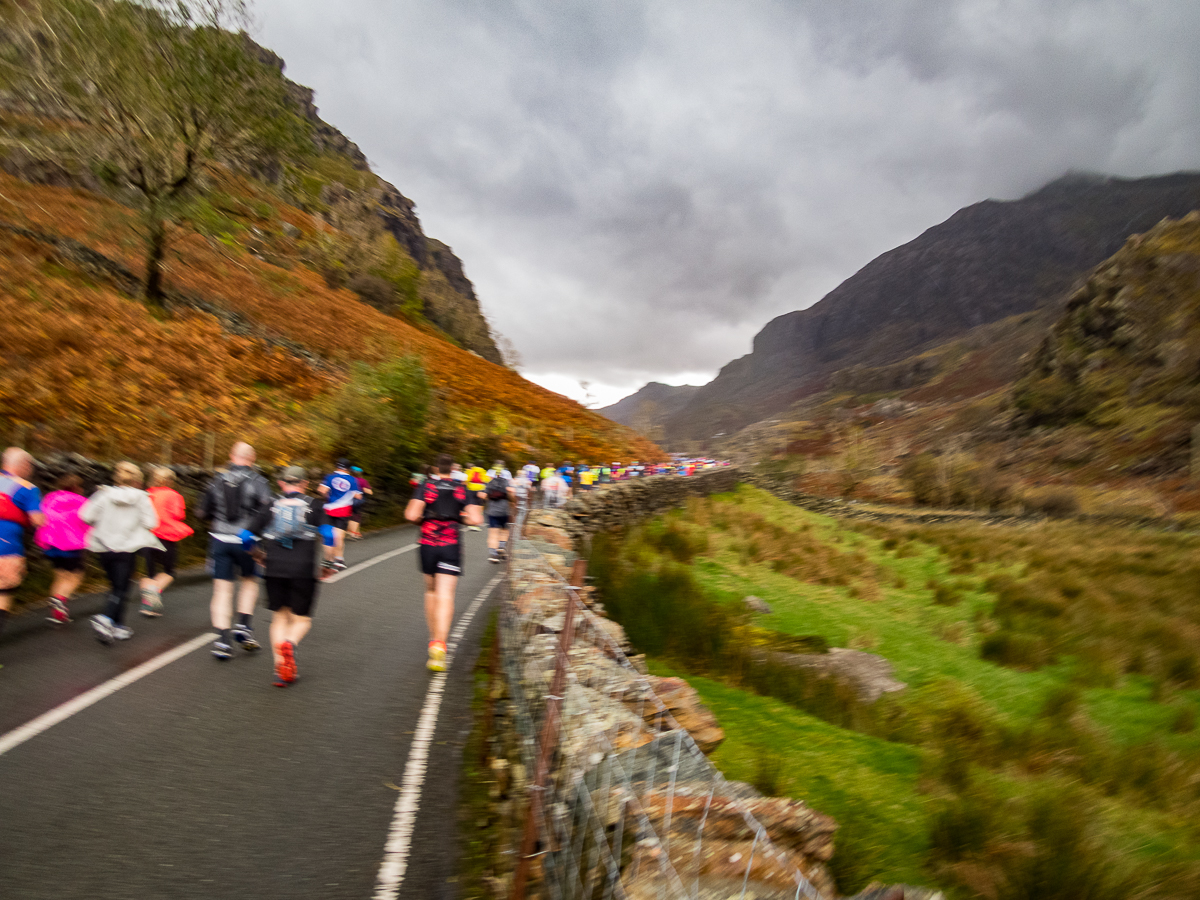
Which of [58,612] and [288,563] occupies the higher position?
[288,563]

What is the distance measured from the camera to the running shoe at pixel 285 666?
534 cm

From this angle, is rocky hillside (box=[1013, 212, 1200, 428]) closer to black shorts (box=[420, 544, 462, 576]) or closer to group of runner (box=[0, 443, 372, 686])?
black shorts (box=[420, 544, 462, 576])

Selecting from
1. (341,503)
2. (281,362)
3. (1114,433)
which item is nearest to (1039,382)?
(1114,433)

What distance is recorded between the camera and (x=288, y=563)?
5297 mm

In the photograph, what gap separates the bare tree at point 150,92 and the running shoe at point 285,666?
21029 millimetres

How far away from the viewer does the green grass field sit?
432 cm

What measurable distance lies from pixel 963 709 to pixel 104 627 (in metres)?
9.39

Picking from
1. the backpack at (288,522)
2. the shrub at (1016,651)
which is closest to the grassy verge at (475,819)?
the backpack at (288,522)

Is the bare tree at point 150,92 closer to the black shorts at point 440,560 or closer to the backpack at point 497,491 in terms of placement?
the backpack at point 497,491

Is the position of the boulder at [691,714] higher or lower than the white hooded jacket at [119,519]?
lower

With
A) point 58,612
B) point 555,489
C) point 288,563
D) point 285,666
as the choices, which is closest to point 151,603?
point 58,612

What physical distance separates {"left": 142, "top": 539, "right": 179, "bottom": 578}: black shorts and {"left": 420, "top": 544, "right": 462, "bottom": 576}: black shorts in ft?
9.98

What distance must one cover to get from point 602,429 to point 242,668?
46.6m

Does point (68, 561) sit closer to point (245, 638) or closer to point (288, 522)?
point (245, 638)
